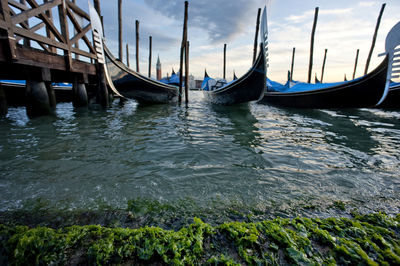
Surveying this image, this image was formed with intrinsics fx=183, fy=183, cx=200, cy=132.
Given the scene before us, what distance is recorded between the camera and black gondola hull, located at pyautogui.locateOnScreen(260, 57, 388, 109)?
538 centimetres

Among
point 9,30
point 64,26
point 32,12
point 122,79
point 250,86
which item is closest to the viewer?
point 9,30

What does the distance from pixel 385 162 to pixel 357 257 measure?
2287mm

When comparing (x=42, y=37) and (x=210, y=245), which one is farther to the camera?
(x=42, y=37)

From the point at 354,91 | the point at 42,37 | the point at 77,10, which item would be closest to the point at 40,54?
the point at 42,37

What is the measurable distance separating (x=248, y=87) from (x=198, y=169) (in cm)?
590

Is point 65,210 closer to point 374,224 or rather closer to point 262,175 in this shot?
point 262,175

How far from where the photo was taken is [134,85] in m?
7.82

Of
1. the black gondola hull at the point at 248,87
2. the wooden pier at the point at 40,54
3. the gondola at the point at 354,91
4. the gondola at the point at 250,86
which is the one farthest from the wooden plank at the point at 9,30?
the gondola at the point at 354,91

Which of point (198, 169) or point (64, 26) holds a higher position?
point (64, 26)

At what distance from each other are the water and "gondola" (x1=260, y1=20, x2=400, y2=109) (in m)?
2.47

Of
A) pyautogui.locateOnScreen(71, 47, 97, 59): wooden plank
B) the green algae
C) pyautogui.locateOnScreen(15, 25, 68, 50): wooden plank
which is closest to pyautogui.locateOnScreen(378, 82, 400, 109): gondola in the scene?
the green algae

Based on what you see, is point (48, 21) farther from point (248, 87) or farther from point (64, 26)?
point (248, 87)

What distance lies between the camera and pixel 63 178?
1.92m

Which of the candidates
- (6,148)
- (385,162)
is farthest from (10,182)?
(385,162)
